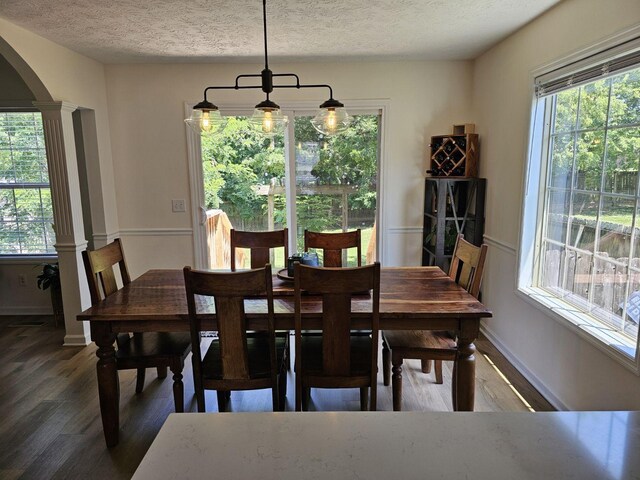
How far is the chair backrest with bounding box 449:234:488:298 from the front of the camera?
2301 millimetres

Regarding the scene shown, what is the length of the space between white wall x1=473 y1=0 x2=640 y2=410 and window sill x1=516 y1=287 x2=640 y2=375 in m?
0.05

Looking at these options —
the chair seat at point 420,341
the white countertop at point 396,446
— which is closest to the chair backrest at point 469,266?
the chair seat at point 420,341

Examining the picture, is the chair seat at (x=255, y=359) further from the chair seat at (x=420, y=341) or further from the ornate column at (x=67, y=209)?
A: the ornate column at (x=67, y=209)

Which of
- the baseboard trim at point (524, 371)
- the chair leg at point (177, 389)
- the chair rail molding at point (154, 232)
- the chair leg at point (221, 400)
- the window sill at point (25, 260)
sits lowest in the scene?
the baseboard trim at point (524, 371)

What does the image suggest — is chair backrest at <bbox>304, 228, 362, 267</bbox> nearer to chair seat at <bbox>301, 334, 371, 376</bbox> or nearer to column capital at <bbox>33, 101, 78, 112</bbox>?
chair seat at <bbox>301, 334, 371, 376</bbox>

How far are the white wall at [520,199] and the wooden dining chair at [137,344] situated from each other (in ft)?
7.16

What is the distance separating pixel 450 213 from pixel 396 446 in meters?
3.23

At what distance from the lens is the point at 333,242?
3.01 m

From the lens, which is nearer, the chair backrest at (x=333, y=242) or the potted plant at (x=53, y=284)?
the chair backrest at (x=333, y=242)

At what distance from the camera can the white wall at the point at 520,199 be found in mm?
2074

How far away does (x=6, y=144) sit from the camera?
4012 millimetres


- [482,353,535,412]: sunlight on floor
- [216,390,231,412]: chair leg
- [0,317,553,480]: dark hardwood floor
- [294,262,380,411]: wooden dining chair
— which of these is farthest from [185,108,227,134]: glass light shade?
[482,353,535,412]: sunlight on floor

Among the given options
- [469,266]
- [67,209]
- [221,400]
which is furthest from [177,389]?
[67,209]

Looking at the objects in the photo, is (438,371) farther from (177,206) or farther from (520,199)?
(177,206)
